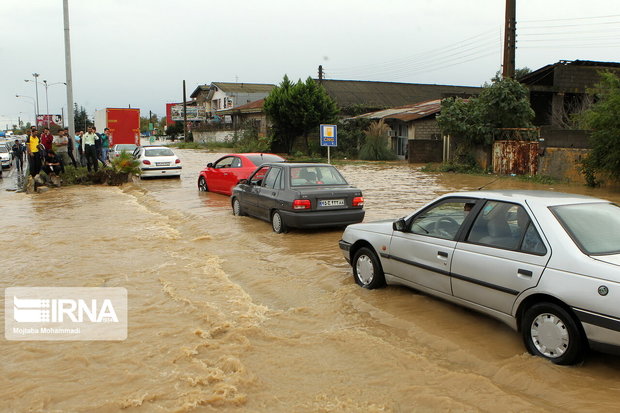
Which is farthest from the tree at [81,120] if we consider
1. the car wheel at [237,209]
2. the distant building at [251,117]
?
the car wheel at [237,209]

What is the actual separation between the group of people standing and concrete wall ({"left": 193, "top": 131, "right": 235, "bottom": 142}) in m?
32.7

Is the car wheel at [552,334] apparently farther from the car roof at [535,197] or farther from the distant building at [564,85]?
the distant building at [564,85]

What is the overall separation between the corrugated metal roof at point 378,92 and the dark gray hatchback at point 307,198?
40041mm

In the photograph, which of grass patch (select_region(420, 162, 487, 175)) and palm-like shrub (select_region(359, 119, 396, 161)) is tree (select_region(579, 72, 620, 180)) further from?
palm-like shrub (select_region(359, 119, 396, 161))

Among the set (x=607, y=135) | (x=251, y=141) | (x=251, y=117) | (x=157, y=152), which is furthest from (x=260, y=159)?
(x=251, y=117)

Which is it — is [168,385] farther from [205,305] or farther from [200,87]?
[200,87]

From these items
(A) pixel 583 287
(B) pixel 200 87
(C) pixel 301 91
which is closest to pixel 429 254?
(A) pixel 583 287

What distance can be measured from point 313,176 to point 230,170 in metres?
6.37

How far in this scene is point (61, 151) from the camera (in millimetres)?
22734

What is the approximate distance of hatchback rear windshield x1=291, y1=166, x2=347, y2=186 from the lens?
1112 centimetres

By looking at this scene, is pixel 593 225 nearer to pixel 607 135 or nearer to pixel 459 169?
pixel 607 135

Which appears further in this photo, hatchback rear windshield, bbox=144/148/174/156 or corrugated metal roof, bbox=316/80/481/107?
corrugated metal roof, bbox=316/80/481/107

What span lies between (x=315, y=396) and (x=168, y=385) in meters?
1.19

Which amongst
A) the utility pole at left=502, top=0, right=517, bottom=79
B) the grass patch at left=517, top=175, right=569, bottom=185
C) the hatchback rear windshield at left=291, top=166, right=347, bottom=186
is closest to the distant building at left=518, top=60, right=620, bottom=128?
the utility pole at left=502, top=0, right=517, bottom=79
